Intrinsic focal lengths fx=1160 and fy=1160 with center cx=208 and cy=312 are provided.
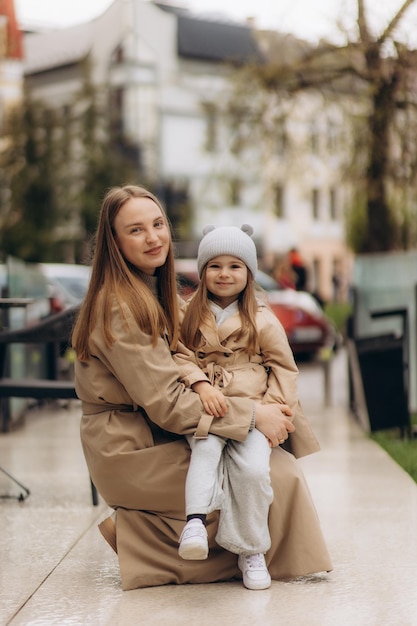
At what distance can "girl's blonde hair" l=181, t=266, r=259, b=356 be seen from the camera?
4.67m

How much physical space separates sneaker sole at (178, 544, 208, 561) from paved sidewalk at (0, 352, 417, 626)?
0.62ft

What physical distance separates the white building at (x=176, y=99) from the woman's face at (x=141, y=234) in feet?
49.9

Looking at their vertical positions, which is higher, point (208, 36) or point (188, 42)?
point (208, 36)

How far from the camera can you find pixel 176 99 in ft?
168

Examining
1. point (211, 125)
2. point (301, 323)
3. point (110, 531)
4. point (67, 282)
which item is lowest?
point (301, 323)

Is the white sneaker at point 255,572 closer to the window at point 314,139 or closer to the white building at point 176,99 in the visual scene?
the window at point 314,139

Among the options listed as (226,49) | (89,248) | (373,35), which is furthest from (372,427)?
(226,49)

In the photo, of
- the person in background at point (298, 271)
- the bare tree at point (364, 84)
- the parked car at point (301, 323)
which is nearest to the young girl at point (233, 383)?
the bare tree at point (364, 84)

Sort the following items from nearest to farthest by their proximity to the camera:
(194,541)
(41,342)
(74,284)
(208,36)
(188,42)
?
(194,541), (41,342), (74,284), (188,42), (208,36)

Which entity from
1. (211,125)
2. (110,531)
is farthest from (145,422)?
(211,125)

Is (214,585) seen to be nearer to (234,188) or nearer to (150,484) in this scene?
(150,484)

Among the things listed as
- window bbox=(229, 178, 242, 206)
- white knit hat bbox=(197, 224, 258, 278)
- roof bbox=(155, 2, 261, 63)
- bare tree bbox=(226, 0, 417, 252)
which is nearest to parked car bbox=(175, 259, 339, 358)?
bare tree bbox=(226, 0, 417, 252)

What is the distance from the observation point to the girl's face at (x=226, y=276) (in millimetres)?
4758

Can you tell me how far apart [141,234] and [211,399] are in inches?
29.4
